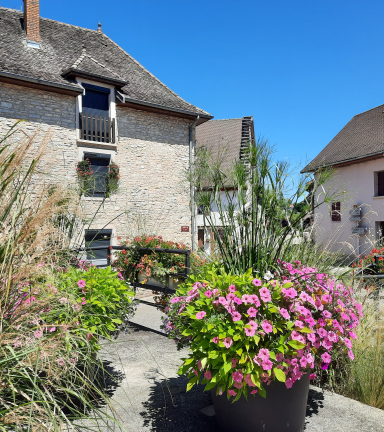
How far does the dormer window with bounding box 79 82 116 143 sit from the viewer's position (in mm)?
11953

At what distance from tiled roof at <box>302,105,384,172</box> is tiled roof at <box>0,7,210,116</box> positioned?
345 inches

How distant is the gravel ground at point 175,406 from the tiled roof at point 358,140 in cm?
1599

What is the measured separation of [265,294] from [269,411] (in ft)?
2.43

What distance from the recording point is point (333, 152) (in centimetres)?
2077

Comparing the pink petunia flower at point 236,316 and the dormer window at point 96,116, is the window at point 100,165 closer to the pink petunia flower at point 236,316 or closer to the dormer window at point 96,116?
the dormer window at point 96,116

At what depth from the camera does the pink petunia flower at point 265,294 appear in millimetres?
2163

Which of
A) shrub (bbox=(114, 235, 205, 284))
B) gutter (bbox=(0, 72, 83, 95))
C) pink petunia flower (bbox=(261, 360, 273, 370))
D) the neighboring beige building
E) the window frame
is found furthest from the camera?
the neighboring beige building

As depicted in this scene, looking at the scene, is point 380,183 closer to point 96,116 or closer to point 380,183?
point 380,183

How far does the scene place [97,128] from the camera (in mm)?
12055

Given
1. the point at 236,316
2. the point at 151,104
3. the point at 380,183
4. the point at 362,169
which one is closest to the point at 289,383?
the point at 236,316

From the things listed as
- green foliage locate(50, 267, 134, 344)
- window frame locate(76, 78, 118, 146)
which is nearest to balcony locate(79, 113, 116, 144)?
window frame locate(76, 78, 118, 146)

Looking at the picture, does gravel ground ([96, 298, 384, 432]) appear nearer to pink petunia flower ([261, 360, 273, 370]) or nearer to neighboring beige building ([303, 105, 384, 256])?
pink petunia flower ([261, 360, 273, 370])

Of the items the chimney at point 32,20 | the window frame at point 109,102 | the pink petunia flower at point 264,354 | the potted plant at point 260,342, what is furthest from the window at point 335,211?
the chimney at point 32,20

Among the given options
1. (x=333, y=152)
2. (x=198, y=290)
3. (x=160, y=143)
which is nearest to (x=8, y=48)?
(x=160, y=143)
